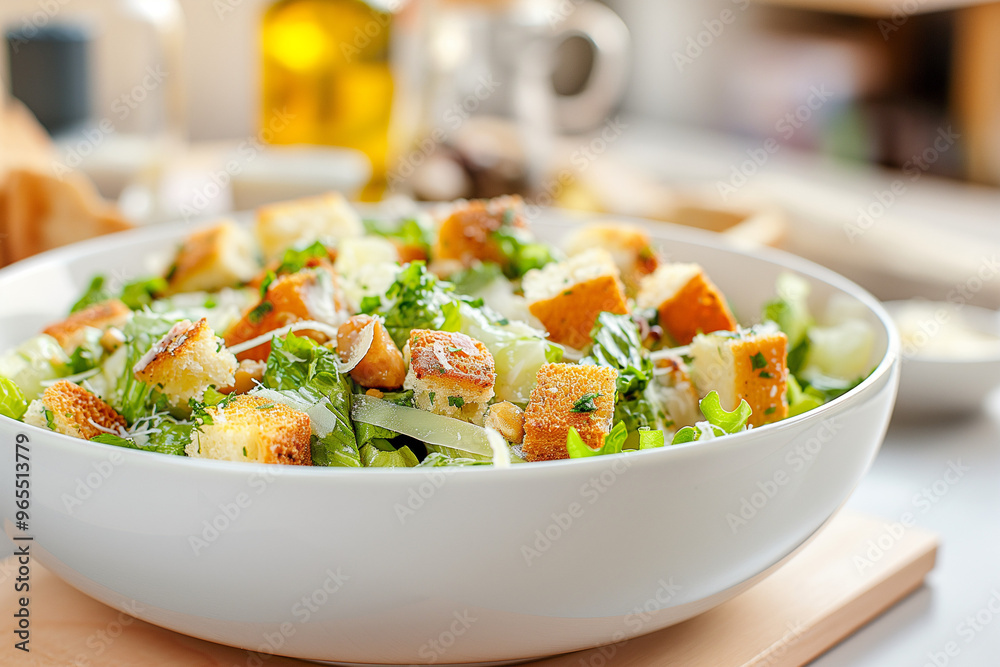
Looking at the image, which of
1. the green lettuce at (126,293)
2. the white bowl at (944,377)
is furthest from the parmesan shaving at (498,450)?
the white bowl at (944,377)

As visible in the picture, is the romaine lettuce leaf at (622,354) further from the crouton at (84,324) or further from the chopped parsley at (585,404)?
the crouton at (84,324)

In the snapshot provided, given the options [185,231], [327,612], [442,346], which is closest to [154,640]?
[327,612]

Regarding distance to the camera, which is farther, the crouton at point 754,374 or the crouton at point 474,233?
the crouton at point 474,233

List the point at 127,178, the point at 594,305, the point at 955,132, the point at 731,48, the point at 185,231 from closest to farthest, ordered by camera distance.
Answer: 1. the point at 594,305
2. the point at 185,231
3. the point at 127,178
4. the point at 955,132
5. the point at 731,48

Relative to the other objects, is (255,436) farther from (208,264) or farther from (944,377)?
(944,377)

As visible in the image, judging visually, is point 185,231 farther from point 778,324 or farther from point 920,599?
point 920,599
